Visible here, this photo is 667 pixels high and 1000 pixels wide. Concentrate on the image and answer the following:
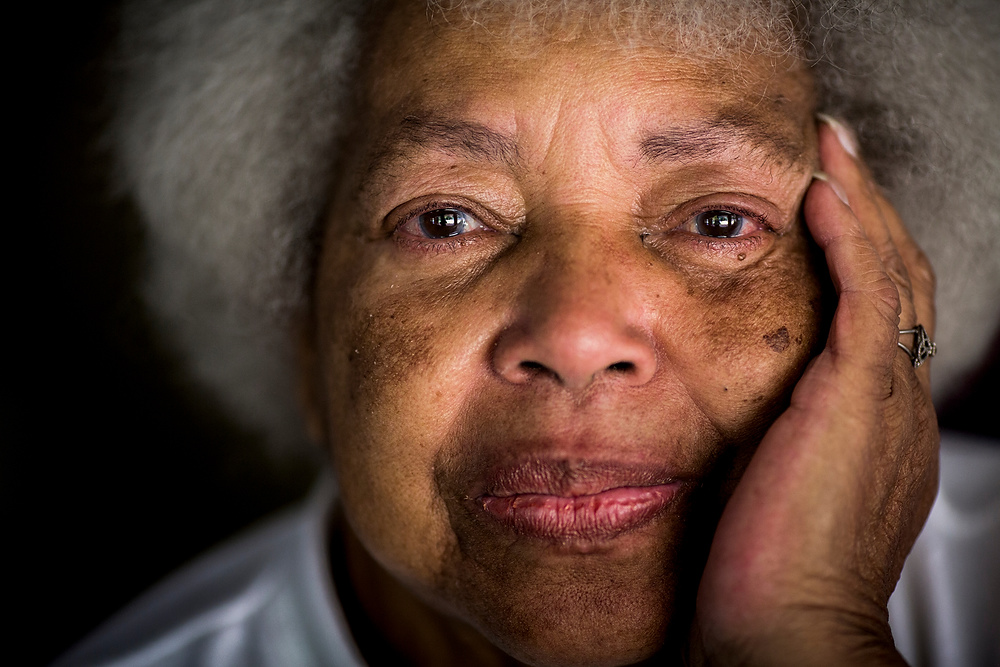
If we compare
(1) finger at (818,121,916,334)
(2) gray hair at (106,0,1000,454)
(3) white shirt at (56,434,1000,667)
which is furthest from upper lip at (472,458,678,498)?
(3) white shirt at (56,434,1000,667)

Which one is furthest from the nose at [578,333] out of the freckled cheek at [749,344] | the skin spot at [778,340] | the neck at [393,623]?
the neck at [393,623]

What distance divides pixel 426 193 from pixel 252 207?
0.82 m

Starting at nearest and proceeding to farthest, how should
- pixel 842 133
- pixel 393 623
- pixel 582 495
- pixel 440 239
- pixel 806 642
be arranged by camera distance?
pixel 806 642 < pixel 582 495 < pixel 440 239 < pixel 842 133 < pixel 393 623

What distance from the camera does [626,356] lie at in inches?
50.0

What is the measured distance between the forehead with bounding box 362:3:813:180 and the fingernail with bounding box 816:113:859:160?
146 mm

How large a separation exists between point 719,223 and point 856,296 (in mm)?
288

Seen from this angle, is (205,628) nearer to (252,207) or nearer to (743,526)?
(252,207)

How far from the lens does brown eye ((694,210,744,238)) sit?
150 centimetres

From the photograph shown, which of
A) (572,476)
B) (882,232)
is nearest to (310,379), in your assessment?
(572,476)

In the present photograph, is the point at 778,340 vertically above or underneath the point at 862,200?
underneath

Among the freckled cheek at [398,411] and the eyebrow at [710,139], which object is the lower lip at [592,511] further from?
the eyebrow at [710,139]

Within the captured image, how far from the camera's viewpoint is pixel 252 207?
2.15 m

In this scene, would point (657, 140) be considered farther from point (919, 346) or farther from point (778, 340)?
point (919, 346)

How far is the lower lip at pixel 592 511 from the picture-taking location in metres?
1.32
